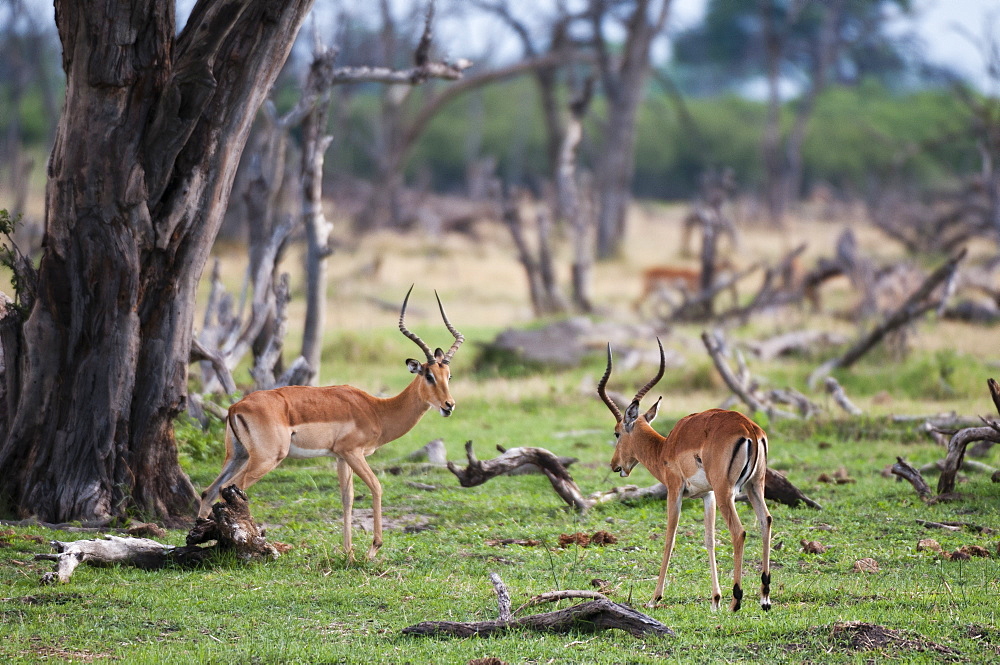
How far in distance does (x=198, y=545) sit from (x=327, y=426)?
0.85 metres

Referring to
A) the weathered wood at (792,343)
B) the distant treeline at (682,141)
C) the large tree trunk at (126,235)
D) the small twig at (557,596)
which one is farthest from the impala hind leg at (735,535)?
the distant treeline at (682,141)

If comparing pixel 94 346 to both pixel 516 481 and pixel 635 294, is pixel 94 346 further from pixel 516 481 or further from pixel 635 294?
pixel 635 294

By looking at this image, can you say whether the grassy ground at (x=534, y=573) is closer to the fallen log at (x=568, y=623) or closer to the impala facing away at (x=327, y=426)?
the fallen log at (x=568, y=623)

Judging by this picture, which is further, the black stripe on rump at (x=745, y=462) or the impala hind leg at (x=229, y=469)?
the impala hind leg at (x=229, y=469)

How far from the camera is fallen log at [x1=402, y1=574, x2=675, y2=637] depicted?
15.1 ft

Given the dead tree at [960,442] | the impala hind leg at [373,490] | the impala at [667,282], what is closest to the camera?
the impala hind leg at [373,490]

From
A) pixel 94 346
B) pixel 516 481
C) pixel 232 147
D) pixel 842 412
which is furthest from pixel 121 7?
pixel 842 412

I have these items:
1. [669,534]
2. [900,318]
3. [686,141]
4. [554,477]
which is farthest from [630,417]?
[686,141]

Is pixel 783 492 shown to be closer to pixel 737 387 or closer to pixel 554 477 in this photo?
pixel 554 477

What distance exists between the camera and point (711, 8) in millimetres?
54844

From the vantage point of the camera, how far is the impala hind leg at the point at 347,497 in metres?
5.90

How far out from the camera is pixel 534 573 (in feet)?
18.7

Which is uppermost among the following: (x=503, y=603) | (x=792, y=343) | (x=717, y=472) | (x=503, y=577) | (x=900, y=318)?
(x=900, y=318)

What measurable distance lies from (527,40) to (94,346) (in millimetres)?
17354
